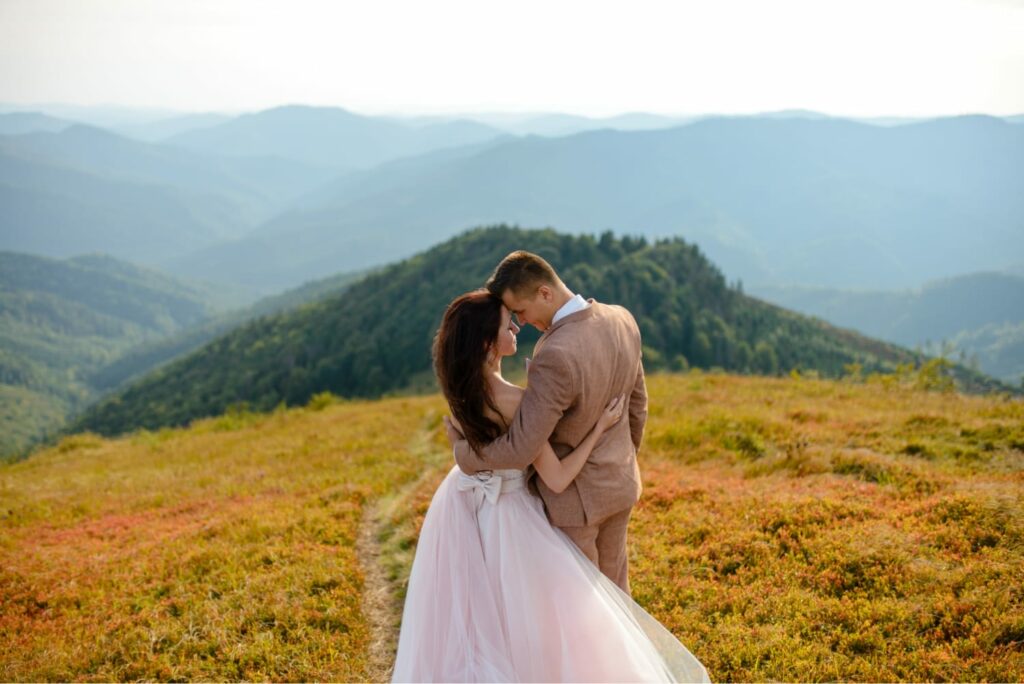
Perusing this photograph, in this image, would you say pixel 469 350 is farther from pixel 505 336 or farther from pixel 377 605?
pixel 377 605

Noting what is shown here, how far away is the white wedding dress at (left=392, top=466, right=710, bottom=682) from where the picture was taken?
5125mm

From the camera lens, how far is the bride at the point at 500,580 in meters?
4.84

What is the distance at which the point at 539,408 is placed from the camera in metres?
4.64

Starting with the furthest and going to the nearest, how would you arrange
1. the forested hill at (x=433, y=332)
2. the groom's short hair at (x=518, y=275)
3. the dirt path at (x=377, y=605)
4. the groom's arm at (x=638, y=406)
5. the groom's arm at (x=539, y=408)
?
the forested hill at (x=433, y=332)
the dirt path at (x=377, y=605)
the groom's arm at (x=638, y=406)
the groom's short hair at (x=518, y=275)
the groom's arm at (x=539, y=408)

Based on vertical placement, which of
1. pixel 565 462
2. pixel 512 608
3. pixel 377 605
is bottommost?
pixel 377 605

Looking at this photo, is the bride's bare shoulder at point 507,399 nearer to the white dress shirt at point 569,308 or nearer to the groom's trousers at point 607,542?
the white dress shirt at point 569,308

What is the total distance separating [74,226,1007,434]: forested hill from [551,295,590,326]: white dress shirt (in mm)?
52127

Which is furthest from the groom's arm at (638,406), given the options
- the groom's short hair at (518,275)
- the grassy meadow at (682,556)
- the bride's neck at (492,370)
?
the grassy meadow at (682,556)

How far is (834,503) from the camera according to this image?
8.61m

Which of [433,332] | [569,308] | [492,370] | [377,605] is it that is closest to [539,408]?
[492,370]

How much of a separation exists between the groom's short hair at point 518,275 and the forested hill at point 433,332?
5233 cm

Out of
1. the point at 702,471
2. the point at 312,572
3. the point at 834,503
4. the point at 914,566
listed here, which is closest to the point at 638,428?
the point at 914,566

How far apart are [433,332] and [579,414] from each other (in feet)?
229

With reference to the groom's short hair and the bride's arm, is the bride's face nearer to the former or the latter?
the groom's short hair
